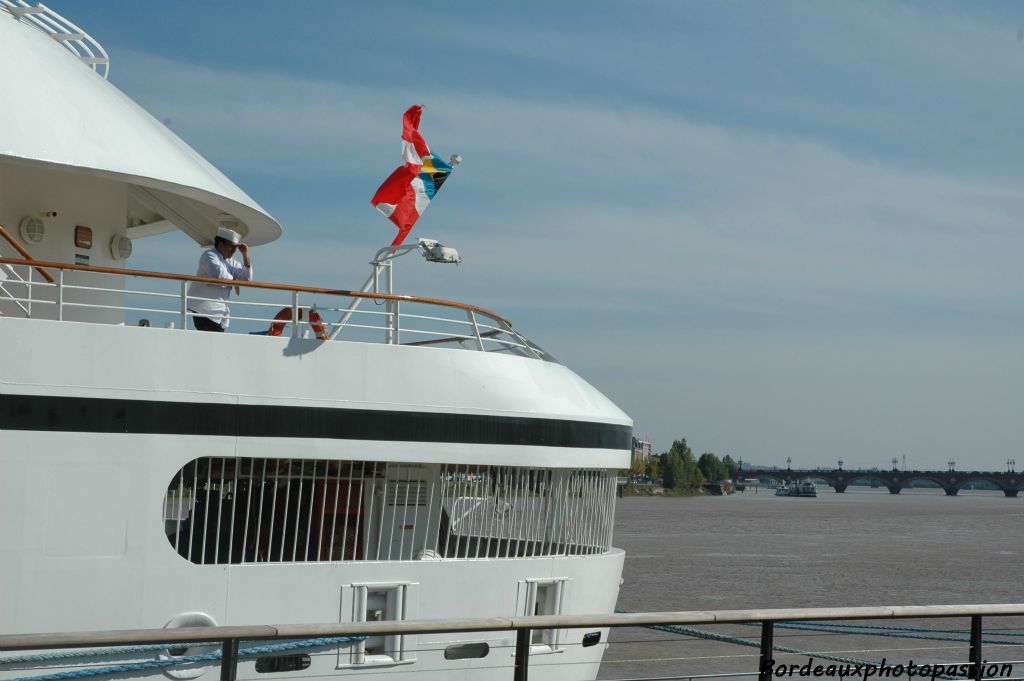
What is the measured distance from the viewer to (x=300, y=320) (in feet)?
35.3

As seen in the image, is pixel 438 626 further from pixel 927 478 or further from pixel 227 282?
pixel 927 478

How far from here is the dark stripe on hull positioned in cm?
908

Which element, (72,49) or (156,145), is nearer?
(156,145)

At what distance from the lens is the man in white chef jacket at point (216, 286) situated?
10.6m

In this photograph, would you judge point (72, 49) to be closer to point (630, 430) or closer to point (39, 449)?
point (39, 449)

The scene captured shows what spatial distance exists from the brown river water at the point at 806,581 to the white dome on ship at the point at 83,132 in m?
6.80

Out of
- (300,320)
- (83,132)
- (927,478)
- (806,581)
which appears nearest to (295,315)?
(300,320)

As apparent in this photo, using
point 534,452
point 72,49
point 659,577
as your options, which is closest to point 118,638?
point 534,452

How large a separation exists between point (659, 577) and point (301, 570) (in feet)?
114

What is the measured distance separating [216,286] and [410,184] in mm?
2947

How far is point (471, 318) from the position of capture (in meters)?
11.6

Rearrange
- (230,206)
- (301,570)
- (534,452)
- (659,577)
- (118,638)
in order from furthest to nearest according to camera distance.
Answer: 1. (659,577)
2. (230,206)
3. (534,452)
4. (301,570)
5. (118,638)

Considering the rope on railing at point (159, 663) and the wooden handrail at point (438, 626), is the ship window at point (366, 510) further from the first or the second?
the wooden handrail at point (438, 626)

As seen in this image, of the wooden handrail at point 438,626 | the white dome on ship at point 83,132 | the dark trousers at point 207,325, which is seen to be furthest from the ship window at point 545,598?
the white dome on ship at point 83,132
